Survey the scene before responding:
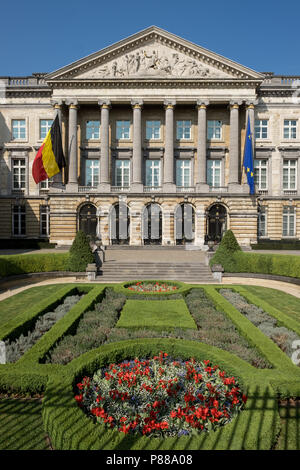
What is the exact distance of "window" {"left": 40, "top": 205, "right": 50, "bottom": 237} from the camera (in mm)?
37781

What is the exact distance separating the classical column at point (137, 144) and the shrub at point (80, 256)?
1517cm

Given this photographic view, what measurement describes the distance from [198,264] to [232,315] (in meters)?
11.9

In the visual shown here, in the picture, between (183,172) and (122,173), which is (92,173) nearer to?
(122,173)

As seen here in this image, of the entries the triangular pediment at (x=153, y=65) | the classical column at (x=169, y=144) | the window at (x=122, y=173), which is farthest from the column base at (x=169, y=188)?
the triangular pediment at (x=153, y=65)

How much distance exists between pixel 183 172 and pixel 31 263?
75.1ft

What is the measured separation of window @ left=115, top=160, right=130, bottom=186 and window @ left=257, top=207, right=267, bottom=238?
662 inches

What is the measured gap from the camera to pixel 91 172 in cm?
3712

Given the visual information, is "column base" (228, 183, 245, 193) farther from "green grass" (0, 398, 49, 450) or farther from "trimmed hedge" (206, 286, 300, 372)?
"green grass" (0, 398, 49, 450)

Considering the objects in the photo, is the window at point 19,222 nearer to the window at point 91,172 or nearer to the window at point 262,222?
the window at point 91,172

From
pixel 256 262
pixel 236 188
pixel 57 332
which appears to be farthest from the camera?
pixel 236 188

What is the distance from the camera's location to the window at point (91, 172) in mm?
37031

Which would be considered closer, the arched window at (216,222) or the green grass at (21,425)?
the green grass at (21,425)

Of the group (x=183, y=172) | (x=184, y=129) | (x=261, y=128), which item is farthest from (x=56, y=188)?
(x=261, y=128)
